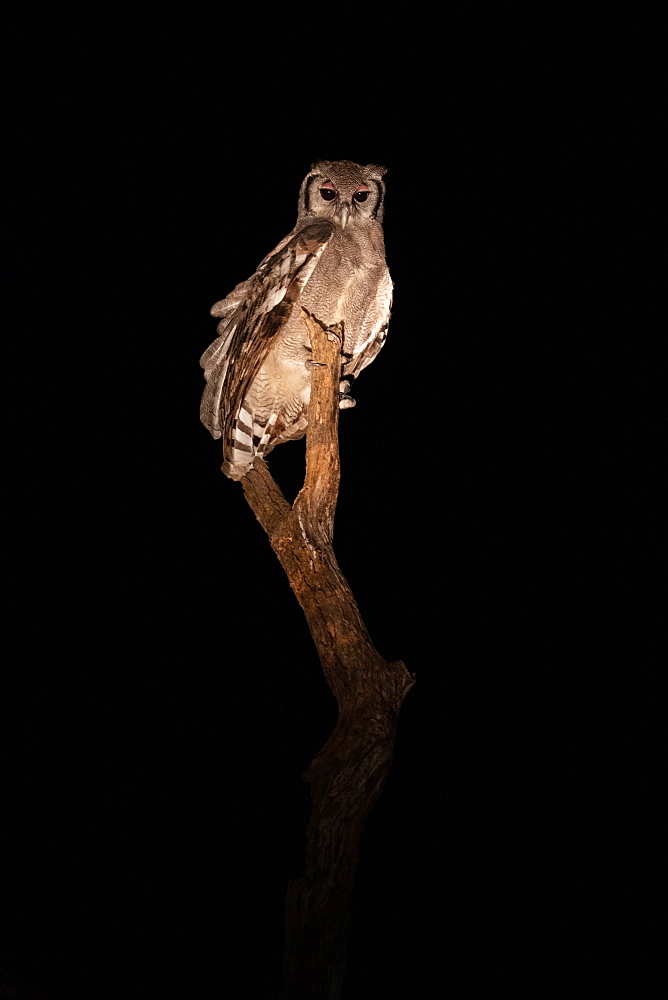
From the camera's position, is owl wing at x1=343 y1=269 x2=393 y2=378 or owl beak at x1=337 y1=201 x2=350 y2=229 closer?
owl beak at x1=337 y1=201 x2=350 y2=229

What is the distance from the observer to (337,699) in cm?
160

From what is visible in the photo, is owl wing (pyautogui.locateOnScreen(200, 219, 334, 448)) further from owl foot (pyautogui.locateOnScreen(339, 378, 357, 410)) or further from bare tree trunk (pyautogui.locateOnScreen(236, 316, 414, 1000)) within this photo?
owl foot (pyautogui.locateOnScreen(339, 378, 357, 410))

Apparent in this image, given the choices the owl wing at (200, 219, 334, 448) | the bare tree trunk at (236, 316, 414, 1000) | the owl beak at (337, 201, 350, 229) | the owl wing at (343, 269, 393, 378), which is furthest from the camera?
the owl wing at (343, 269, 393, 378)

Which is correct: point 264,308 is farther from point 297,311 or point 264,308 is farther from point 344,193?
point 344,193

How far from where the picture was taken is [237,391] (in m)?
2.21

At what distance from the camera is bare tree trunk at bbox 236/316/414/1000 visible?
130 centimetres

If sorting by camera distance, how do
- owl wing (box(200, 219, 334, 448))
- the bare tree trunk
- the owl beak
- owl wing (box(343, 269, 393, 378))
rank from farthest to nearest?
1. owl wing (box(343, 269, 393, 378))
2. the owl beak
3. owl wing (box(200, 219, 334, 448))
4. the bare tree trunk

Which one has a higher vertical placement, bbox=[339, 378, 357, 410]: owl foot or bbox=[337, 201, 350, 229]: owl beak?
bbox=[337, 201, 350, 229]: owl beak

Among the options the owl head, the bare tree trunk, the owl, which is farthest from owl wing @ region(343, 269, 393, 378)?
the bare tree trunk

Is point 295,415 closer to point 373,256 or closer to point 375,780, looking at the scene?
point 373,256

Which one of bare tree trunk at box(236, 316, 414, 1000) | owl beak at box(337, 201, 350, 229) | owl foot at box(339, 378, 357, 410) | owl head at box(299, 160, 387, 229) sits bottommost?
bare tree trunk at box(236, 316, 414, 1000)

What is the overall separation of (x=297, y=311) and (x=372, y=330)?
358mm

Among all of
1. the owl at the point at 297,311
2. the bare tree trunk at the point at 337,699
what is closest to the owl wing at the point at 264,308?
the owl at the point at 297,311

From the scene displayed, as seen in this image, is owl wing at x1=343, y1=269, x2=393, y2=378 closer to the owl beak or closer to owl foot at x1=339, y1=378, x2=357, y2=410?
owl foot at x1=339, y1=378, x2=357, y2=410
